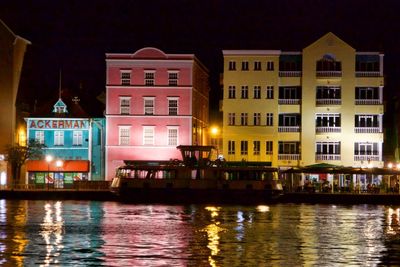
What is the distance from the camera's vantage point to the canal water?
4128 centimetres

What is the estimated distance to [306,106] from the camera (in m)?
101

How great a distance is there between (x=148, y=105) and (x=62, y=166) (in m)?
11.3

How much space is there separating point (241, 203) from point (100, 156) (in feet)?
66.2

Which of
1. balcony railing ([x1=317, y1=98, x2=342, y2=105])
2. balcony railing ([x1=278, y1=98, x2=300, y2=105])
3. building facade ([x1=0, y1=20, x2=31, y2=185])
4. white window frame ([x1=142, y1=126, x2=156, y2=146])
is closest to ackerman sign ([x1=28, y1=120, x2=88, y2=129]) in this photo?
building facade ([x1=0, y1=20, x2=31, y2=185])

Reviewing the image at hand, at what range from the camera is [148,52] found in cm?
9925

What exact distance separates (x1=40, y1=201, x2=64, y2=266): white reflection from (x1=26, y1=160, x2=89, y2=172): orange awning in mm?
23248

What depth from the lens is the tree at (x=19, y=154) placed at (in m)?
95.1

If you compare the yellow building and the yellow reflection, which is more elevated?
the yellow building

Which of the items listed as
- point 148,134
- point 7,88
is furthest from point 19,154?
point 148,134

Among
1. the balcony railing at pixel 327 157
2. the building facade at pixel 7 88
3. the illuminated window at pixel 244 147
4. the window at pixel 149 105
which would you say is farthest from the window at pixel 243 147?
the building facade at pixel 7 88

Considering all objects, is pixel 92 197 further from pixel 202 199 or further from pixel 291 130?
pixel 291 130

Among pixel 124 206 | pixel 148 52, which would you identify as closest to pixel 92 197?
pixel 124 206

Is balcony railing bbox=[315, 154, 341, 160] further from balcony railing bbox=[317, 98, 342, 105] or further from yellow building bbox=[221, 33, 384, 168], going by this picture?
balcony railing bbox=[317, 98, 342, 105]

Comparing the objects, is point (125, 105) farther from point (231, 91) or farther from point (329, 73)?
point (329, 73)
